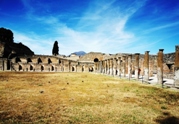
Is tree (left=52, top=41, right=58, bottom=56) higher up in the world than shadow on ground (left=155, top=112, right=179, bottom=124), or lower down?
higher up

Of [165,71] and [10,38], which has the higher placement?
[10,38]

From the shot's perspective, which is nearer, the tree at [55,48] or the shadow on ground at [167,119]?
the shadow on ground at [167,119]

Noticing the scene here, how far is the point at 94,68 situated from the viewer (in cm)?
4434

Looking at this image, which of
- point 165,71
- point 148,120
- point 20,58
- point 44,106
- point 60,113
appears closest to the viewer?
point 148,120

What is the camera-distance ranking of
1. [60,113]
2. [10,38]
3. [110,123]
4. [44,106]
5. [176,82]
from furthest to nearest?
[10,38] → [176,82] → [44,106] → [60,113] → [110,123]

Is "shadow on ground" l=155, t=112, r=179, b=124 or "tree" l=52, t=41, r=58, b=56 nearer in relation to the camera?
"shadow on ground" l=155, t=112, r=179, b=124

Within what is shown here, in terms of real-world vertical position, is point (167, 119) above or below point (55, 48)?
below

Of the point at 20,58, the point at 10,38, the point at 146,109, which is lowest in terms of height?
the point at 146,109

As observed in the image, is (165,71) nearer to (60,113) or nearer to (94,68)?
(60,113)

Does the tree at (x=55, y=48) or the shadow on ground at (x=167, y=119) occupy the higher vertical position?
the tree at (x=55, y=48)

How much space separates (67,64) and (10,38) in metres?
35.8

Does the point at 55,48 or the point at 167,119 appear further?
the point at 55,48

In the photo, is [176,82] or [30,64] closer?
[176,82]

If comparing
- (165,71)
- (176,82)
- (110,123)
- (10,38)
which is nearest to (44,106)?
(110,123)
